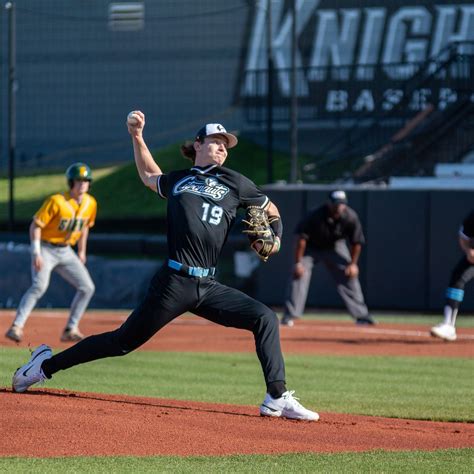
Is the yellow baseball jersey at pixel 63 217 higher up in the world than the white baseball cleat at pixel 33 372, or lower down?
higher up

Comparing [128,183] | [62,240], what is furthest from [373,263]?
[128,183]

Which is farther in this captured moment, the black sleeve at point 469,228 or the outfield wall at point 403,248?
the outfield wall at point 403,248

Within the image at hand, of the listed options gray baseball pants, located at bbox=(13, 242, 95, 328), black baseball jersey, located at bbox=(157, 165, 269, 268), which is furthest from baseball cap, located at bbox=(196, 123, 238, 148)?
gray baseball pants, located at bbox=(13, 242, 95, 328)

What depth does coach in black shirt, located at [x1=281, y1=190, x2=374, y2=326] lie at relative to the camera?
17.4 m

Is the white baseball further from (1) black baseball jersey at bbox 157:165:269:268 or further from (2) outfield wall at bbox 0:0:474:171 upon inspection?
(2) outfield wall at bbox 0:0:474:171

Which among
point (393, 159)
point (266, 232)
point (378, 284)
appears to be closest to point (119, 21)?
point (393, 159)

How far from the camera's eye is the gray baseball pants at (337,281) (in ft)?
58.7

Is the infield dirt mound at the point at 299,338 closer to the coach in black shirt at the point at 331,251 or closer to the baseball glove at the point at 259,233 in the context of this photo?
the coach in black shirt at the point at 331,251

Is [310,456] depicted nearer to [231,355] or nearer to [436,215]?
[231,355]

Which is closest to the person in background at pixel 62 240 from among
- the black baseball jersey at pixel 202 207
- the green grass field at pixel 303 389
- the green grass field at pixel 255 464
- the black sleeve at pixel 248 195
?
the green grass field at pixel 303 389

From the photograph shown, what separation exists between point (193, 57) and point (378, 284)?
16.8 metres

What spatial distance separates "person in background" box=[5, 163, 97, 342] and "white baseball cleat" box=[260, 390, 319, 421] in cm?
581

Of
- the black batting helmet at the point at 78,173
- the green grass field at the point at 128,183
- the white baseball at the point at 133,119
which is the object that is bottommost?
the green grass field at the point at 128,183

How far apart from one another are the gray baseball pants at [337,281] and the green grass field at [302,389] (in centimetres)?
330
